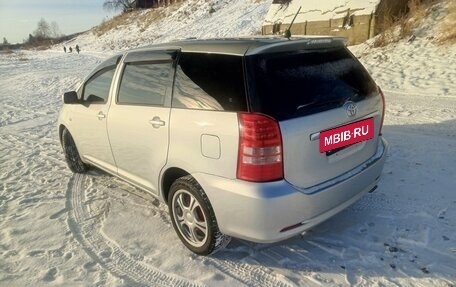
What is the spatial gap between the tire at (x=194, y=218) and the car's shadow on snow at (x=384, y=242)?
0.19m

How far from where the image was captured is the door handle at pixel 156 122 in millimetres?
2945

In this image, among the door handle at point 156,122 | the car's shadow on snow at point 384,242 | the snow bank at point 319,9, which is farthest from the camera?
the snow bank at point 319,9

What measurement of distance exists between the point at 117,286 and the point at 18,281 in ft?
2.74

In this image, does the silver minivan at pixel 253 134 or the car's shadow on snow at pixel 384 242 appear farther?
the car's shadow on snow at pixel 384 242

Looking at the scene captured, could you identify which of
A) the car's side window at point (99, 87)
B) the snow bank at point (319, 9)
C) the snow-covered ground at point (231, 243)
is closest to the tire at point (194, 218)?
the snow-covered ground at point (231, 243)

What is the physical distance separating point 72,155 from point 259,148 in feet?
11.3

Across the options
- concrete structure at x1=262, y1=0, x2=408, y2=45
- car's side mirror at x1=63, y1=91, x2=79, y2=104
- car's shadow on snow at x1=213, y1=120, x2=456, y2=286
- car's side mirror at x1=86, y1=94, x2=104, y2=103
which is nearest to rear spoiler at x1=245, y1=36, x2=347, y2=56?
car's shadow on snow at x1=213, y1=120, x2=456, y2=286

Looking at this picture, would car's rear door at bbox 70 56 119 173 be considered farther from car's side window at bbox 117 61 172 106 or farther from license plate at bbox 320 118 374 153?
license plate at bbox 320 118 374 153

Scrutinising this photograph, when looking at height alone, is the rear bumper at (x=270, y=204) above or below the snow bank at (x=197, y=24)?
below

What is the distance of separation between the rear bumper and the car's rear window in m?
0.53

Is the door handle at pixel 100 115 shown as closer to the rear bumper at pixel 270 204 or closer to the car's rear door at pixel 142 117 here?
the car's rear door at pixel 142 117

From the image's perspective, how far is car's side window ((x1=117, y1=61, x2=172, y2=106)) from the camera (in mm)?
3062

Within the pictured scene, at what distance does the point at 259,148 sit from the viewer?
7.74 feet

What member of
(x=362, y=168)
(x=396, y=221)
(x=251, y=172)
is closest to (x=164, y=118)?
(x=251, y=172)
